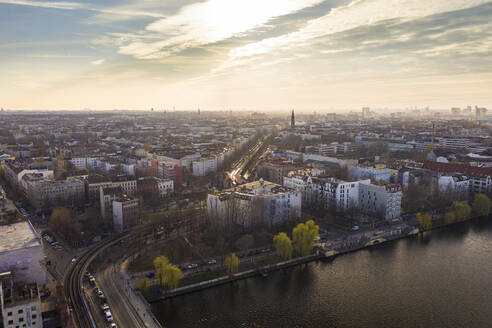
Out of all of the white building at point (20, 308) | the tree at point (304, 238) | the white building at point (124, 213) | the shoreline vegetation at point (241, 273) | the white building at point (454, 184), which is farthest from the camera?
the white building at point (454, 184)

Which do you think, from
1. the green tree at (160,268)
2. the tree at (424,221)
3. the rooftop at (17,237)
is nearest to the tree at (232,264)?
the green tree at (160,268)

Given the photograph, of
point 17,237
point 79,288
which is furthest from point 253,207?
point 17,237

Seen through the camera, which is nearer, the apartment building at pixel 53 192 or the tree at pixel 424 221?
the tree at pixel 424 221

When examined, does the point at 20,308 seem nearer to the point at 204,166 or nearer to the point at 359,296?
the point at 359,296

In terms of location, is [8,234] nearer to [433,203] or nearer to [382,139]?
[433,203]

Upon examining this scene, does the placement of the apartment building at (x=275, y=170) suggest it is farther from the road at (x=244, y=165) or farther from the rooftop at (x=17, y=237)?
the rooftop at (x=17, y=237)

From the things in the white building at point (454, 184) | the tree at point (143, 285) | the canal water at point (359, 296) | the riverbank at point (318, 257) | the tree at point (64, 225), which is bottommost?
the canal water at point (359, 296)

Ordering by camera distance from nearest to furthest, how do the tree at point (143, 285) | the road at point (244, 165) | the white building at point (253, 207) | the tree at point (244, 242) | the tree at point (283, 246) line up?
the tree at point (143, 285) → the tree at point (283, 246) → the tree at point (244, 242) → the white building at point (253, 207) → the road at point (244, 165)
